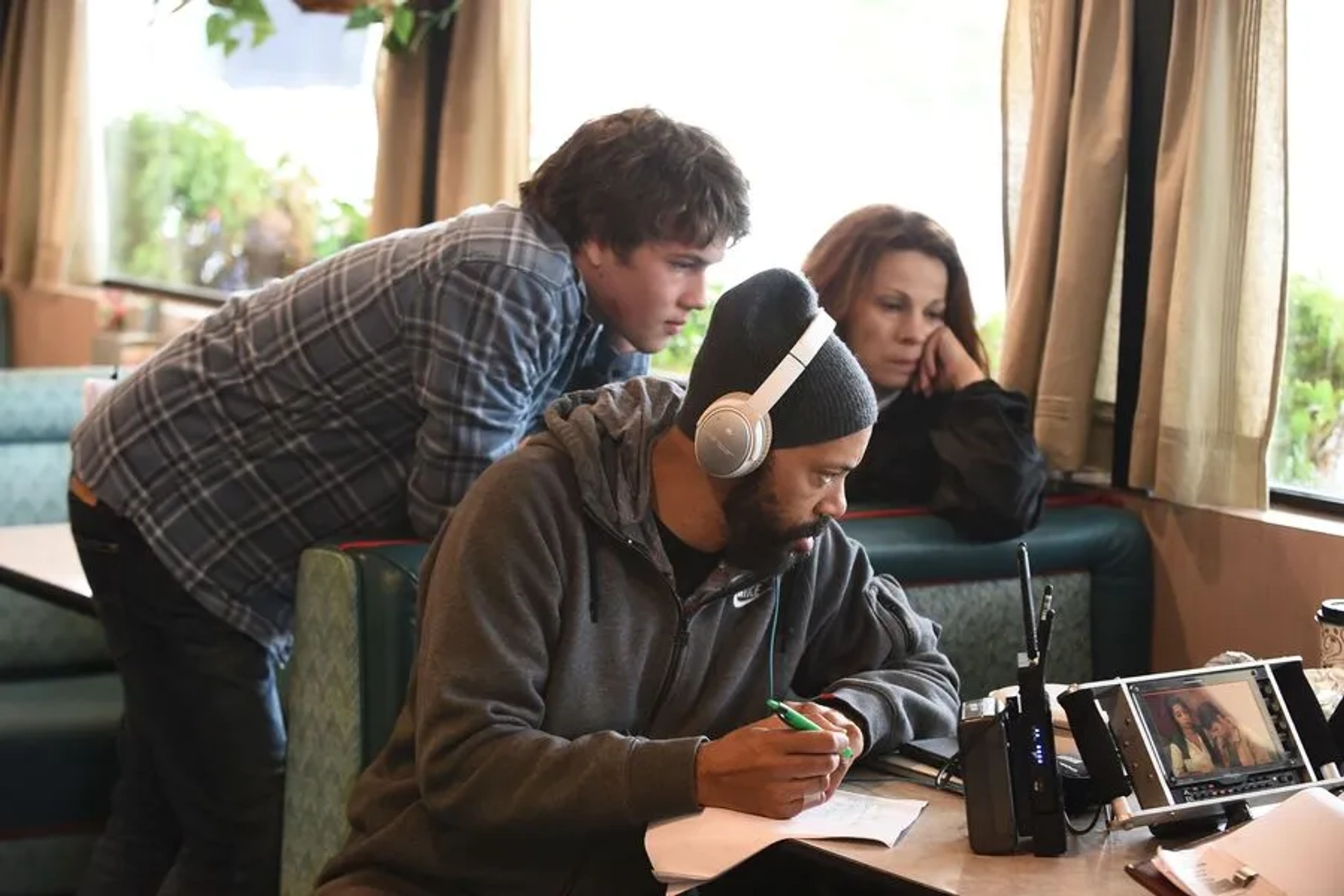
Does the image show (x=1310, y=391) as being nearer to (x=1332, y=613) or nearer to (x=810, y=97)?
(x=1332, y=613)

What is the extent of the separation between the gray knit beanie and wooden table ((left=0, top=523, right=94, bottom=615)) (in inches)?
51.2

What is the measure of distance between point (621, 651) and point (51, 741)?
168cm

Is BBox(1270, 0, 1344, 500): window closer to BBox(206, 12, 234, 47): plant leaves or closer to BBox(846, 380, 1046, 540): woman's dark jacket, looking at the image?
BBox(846, 380, 1046, 540): woman's dark jacket

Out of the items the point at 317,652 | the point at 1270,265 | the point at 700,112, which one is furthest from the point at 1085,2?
the point at 317,652

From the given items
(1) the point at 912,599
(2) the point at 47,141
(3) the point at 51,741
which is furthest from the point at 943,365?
(2) the point at 47,141

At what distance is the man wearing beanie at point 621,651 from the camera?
1.82 metres

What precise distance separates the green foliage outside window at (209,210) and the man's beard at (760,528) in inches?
134

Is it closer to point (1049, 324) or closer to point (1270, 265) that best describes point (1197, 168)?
point (1270, 265)

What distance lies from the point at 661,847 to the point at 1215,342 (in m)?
1.47

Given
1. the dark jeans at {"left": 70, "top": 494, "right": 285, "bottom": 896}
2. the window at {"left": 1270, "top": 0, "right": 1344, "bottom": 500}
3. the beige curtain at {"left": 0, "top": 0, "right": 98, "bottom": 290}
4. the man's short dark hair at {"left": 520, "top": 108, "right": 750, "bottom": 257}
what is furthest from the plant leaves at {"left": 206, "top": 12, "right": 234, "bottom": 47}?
the window at {"left": 1270, "top": 0, "right": 1344, "bottom": 500}

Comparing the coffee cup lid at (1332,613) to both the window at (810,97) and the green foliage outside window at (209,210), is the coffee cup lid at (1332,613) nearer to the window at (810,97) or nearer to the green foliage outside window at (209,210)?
the window at (810,97)

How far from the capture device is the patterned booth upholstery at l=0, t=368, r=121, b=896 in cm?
325

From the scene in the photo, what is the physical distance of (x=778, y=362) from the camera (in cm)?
190

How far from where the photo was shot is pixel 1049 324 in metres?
2.99
